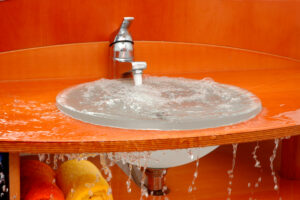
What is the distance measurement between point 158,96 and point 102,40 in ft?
1.18

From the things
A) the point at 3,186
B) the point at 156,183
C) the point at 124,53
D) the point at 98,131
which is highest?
the point at 124,53

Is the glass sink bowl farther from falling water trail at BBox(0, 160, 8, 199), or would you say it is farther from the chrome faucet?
falling water trail at BBox(0, 160, 8, 199)

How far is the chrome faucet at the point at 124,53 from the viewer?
1077 millimetres

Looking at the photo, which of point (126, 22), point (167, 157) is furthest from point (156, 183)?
point (126, 22)

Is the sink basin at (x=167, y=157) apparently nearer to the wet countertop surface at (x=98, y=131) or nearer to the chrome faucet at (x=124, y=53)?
the wet countertop surface at (x=98, y=131)

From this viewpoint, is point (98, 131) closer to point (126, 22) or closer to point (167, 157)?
point (167, 157)

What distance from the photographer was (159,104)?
0.88m

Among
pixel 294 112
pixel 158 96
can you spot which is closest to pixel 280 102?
pixel 294 112

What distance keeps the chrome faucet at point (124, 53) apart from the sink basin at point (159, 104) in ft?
0.09

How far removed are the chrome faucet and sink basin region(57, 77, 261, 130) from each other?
0.09ft

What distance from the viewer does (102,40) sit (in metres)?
1.24

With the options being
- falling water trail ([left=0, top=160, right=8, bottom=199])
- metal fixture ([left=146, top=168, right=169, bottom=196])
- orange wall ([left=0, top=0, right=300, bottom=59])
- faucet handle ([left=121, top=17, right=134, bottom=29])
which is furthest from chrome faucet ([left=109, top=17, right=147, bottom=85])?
falling water trail ([left=0, top=160, right=8, bottom=199])

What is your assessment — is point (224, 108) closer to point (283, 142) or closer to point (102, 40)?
point (102, 40)

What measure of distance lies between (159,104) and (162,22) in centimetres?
48
